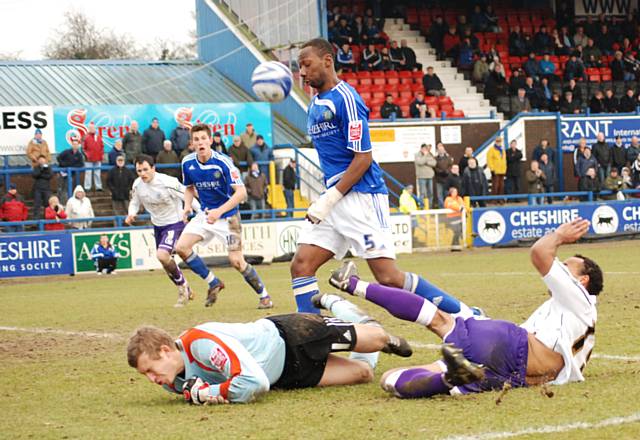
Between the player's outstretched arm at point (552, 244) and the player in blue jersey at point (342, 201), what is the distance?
5.70ft

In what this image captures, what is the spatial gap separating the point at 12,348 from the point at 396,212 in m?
16.9

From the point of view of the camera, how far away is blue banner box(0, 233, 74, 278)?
2288 centimetres

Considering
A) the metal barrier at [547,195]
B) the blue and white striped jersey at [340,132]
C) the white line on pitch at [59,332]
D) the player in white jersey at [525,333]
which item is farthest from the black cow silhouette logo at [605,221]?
the player in white jersey at [525,333]

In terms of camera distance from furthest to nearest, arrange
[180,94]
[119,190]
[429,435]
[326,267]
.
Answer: [180,94] → [119,190] → [326,267] → [429,435]

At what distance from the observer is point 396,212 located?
26.3 m

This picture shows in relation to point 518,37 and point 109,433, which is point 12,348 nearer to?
point 109,433

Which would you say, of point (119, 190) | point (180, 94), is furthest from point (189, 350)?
point (180, 94)

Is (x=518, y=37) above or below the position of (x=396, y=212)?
above

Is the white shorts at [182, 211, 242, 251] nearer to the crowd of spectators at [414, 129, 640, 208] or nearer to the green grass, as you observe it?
the green grass

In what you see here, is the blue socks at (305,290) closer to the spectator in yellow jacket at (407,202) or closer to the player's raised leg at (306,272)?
the player's raised leg at (306,272)

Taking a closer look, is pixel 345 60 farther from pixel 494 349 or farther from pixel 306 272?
pixel 494 349

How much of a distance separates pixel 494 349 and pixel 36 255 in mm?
A: 18336

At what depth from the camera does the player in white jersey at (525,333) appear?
6.12m

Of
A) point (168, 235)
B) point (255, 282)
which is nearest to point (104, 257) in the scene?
point (168, 235)
